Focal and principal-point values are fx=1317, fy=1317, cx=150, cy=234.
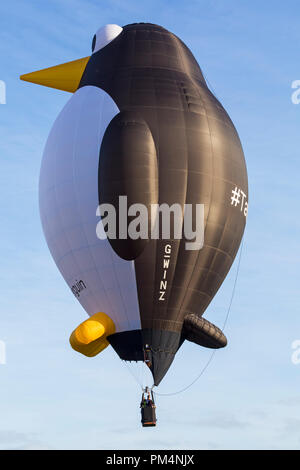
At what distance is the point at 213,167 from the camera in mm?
39531

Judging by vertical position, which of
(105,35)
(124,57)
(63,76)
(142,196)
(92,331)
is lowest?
(92,331)

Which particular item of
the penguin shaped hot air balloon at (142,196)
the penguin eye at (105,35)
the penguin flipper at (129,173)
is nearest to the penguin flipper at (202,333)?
the penguin shaped hot air balloon at (142,196)

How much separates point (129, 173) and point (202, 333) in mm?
5394

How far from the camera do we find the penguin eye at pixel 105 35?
41.9 metres

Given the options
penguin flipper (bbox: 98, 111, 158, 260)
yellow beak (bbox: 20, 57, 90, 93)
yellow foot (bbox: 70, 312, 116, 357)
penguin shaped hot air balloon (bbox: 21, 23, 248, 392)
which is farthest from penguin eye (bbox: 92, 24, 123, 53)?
yellow foot (bbox: 70, 312, 116, 357)

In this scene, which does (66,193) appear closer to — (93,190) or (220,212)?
(93,190)

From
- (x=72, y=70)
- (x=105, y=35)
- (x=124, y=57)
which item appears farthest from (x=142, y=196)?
(x=105, y=35)

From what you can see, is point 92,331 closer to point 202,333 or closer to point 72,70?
point 202,333

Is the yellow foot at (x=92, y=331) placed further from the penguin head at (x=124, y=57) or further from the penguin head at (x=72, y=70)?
the penguin head at (x=72, y=70)

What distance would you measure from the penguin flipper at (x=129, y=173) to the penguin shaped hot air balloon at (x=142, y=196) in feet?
0.10

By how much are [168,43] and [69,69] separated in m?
3.36

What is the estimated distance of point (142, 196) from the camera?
125 ft

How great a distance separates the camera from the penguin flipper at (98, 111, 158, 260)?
38281 millimetres

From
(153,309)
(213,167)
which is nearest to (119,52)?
(213,167)
